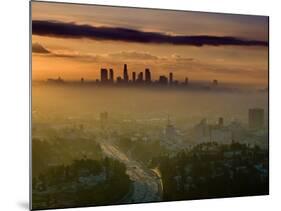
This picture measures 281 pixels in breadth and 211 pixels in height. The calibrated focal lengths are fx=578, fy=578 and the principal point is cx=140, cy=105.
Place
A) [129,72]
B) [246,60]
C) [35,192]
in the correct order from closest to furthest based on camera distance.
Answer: [35,192] < [129,72] < [246,60]

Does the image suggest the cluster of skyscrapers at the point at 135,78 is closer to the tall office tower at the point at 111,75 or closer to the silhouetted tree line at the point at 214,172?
the tall office tower at the point at 111,75

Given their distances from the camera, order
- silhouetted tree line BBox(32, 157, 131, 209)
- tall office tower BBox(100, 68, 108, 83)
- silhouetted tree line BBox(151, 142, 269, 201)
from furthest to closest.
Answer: silhouetted tree line BBox(151, 142, 269, 201)
tall office tower BBox(100, 68, 108, 83)
silhouetted tree line BBox(32, 157, 131, 209)

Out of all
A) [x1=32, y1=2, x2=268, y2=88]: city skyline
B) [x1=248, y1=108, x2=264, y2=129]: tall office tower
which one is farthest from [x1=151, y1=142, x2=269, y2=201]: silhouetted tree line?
[x1=32, y1=2, x2=268, y2=88]: city skyline

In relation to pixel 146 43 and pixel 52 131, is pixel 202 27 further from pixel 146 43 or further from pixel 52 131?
pixel 52 131

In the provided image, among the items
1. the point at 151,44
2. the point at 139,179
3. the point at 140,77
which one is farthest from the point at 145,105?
the point at 139,179

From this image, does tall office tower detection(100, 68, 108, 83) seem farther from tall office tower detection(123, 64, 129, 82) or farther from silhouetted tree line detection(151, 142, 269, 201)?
silhouetted tree line detection(151, 142, 269, 201)

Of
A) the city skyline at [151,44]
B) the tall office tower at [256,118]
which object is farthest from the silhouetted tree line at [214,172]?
the city skyline at [151,44]
